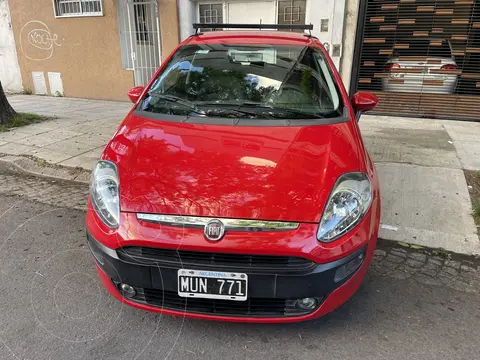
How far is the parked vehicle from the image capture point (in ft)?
25.8

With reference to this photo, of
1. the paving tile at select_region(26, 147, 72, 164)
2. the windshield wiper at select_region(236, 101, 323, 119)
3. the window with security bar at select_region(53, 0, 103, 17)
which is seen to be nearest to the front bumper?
the windshield wiper at select_region(236, 101, 323, 119)

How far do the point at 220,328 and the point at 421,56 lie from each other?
25.2 feet

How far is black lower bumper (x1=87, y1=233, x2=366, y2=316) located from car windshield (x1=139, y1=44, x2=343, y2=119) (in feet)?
4.04

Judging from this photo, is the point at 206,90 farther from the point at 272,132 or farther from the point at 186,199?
the point at 186,199

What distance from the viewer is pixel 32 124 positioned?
7250 mm

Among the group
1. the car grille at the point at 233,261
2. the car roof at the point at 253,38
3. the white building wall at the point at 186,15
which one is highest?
the white building wall at the point at 186,15

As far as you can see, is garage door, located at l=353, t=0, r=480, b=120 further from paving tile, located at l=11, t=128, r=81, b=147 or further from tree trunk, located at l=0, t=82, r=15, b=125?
tree trunk, located at l=0, t=82, r=15, b=125

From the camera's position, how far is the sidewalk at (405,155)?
363cm

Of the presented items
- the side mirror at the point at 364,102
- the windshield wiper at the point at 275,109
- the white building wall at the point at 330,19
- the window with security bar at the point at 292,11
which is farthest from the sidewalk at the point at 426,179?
the window with security bar at the point at 292,11

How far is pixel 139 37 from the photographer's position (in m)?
9.79

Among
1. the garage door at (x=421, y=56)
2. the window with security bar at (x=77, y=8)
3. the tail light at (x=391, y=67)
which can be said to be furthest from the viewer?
the window with security bar at (x=77, y=8)

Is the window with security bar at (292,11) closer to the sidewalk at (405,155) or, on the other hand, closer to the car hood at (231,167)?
the sidewalk at (405,155)

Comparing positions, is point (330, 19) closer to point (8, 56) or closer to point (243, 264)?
point (243, 264)

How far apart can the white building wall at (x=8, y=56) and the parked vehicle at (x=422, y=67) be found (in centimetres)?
1053
